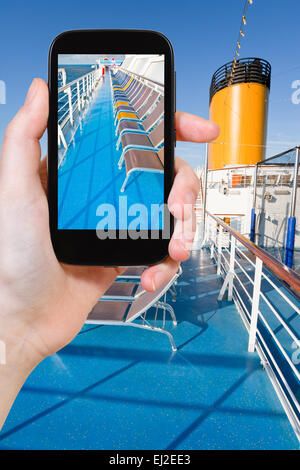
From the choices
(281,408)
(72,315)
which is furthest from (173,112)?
A: (281,408)

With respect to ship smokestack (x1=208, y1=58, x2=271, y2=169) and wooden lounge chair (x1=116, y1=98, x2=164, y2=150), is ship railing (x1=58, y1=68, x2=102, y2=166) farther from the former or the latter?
ship smokestack (x1=208, y1=58, x2=271, y2=169)

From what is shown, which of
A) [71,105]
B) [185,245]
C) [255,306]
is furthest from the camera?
[255,306]

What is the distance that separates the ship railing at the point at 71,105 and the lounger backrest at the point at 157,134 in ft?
0.64

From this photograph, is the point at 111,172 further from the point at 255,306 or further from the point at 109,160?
the point at 255,306

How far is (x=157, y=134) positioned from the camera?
635mm

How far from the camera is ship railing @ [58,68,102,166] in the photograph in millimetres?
629

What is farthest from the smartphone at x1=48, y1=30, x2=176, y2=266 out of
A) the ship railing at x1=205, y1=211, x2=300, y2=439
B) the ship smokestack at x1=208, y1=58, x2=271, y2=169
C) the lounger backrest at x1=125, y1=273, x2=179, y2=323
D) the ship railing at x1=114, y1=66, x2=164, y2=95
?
the ship smokestack at x1=208, y1=58, x2=271, y2=169

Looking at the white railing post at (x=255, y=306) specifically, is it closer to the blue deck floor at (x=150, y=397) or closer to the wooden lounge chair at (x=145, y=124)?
the blue deck floor at (x=150, y=397)

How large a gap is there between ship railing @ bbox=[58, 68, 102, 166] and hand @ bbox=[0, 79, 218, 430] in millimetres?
43

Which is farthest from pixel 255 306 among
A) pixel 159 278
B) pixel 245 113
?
pixel 245 113

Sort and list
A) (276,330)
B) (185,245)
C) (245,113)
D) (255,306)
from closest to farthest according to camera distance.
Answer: (185,245) < (255,306) < (276,330) < (245,113)

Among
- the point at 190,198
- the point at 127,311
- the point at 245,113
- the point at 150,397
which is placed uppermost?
the point at 245,113

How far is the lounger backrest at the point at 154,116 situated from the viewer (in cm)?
62

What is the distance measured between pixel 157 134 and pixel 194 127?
9 centimetres
